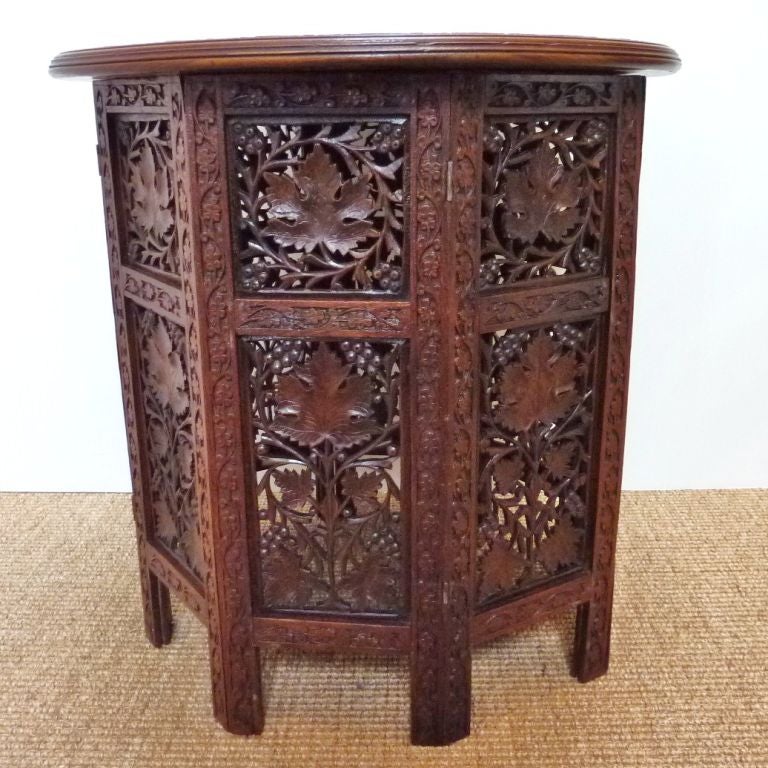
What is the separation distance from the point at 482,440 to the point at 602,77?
527 millimetres

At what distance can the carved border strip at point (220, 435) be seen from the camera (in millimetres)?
1085

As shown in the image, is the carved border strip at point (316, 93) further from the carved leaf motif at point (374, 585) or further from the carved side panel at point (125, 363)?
the carved leaf motif at point (374, 585)

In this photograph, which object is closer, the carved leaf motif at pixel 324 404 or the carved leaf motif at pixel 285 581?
the carved leaf motif at pixel 324 404

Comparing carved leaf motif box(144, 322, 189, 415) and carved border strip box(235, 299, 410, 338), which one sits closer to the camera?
carved border strip box(235, 299, 410, 338)

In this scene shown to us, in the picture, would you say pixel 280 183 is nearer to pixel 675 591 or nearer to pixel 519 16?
pixel 519 16

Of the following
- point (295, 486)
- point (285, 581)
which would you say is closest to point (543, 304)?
point (295, 486)

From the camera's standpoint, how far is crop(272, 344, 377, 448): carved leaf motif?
118cm

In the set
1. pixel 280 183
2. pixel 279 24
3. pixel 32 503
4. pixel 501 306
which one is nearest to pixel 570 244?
pixel 501 306

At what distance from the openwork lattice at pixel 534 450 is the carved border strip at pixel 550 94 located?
1.00 ft

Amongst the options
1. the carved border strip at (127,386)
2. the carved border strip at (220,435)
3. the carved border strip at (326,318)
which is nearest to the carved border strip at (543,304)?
the carved border strip at (326,318)

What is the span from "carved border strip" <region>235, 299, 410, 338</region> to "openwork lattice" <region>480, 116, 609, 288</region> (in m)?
0.13

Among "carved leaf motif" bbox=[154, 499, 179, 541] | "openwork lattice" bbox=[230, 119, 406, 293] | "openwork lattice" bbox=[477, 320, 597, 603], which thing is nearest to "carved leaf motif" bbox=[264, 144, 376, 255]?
"openwork lattice" bbox=[230, 119, 406, 293]

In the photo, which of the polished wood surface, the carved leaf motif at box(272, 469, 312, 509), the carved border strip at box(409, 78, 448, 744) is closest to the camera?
the polished wood surface

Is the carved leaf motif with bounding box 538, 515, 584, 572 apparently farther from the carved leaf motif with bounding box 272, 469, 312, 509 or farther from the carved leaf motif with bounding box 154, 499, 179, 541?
the carved leaf motif with bounding box 154, 499, 179, 541
